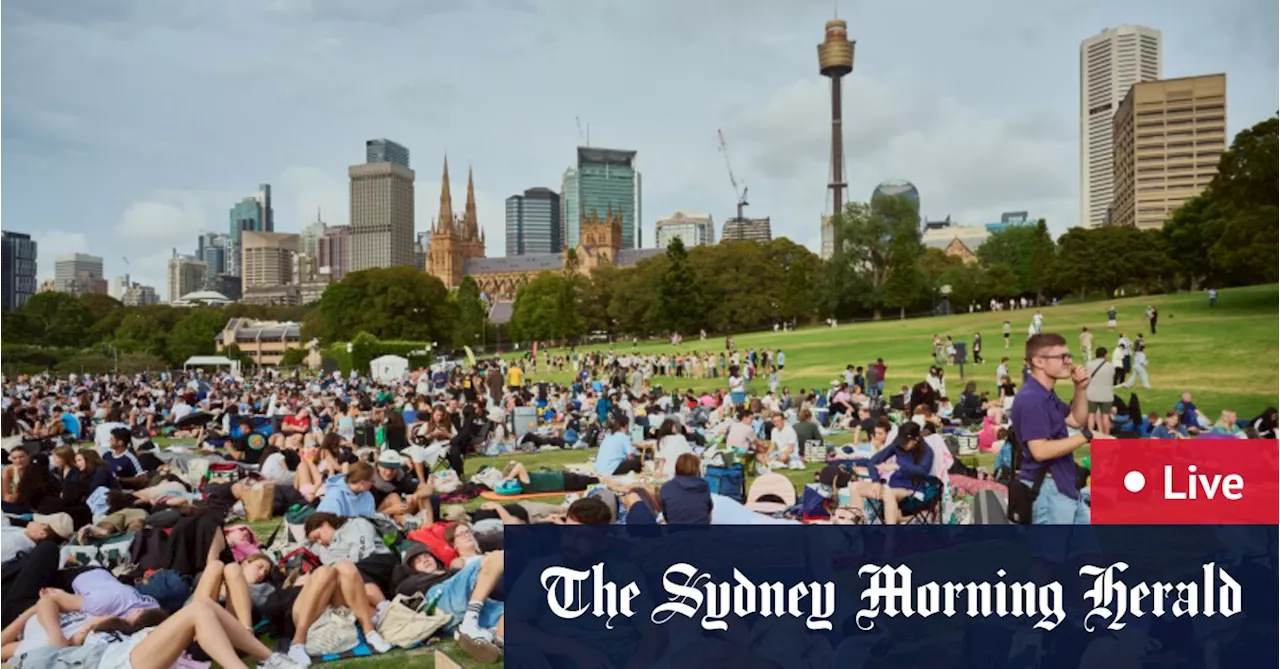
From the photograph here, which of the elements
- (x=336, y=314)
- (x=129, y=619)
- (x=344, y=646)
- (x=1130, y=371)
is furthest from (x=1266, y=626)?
(x=336, y=314)

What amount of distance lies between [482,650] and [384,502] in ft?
12.7

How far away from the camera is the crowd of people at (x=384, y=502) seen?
4.74 metres

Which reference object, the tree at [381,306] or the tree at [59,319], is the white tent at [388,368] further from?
the tree at [59,319]

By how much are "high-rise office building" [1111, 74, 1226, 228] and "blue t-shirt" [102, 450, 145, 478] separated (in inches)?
4519

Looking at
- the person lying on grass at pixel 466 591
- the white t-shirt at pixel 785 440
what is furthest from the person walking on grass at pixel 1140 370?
the person lying on grass at pixel 466 591

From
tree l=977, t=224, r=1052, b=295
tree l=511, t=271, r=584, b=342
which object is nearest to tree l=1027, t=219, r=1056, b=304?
tree l=977, t=224, r=1052, b=295

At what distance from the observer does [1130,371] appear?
2288cm

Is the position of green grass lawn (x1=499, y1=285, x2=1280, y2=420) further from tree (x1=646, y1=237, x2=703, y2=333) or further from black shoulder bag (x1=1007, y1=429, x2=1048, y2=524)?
black shoulder bag (x1=1007, y1=429, x2=1048, y2=524)

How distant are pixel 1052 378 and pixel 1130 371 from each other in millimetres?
21310

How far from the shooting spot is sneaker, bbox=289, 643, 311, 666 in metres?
5.11

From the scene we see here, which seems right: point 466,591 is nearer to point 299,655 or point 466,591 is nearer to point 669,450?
point 299,655

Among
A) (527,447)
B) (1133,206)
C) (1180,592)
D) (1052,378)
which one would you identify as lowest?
(527,447)

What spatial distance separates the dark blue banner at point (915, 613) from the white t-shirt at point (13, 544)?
3617 mm

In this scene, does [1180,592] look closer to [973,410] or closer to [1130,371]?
[973,410]
